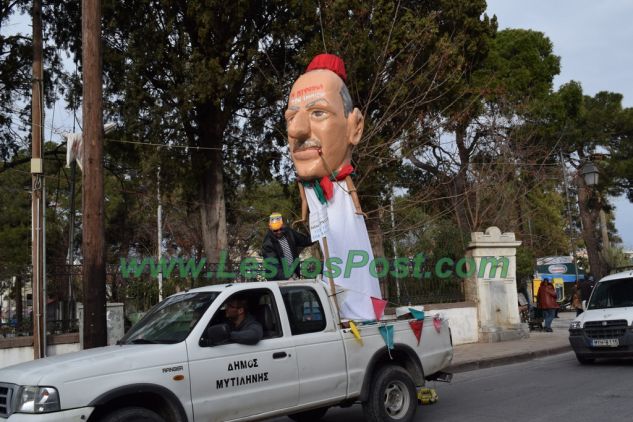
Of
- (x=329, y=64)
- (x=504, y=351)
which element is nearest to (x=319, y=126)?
(x=329, y=64)

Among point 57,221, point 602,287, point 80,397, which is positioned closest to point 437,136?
point 602,287

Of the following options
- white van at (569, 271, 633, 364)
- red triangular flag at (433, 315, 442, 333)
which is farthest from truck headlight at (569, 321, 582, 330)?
red triangular flag at (433, 315, 442, 333)

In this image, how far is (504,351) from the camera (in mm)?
14086

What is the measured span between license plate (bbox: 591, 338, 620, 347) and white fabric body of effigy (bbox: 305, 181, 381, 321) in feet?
14.2

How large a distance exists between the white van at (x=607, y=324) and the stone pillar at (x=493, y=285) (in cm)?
397

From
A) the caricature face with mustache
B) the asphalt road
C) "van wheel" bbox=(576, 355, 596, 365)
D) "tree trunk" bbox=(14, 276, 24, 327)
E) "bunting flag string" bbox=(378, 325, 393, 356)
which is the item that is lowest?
the asphalt road

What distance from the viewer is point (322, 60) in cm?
1073

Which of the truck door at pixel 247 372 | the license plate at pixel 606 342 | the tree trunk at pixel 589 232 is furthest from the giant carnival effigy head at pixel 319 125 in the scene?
the tree trunk at pixel 589 232

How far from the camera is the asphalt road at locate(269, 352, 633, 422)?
7.64m

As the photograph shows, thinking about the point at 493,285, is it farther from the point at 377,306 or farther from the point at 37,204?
the point at 37,204

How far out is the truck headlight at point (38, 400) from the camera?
4789mm

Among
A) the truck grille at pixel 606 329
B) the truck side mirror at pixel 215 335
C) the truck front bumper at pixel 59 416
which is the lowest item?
the truck grille at pixel 606 329

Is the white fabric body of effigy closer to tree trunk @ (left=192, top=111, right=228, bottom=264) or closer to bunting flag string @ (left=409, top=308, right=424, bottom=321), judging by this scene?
bunting flag string @ (left=409, top=308, right=424, bottom=321)

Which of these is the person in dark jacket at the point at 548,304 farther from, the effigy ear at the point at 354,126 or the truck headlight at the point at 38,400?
the truck headlight at the point at 38,400
